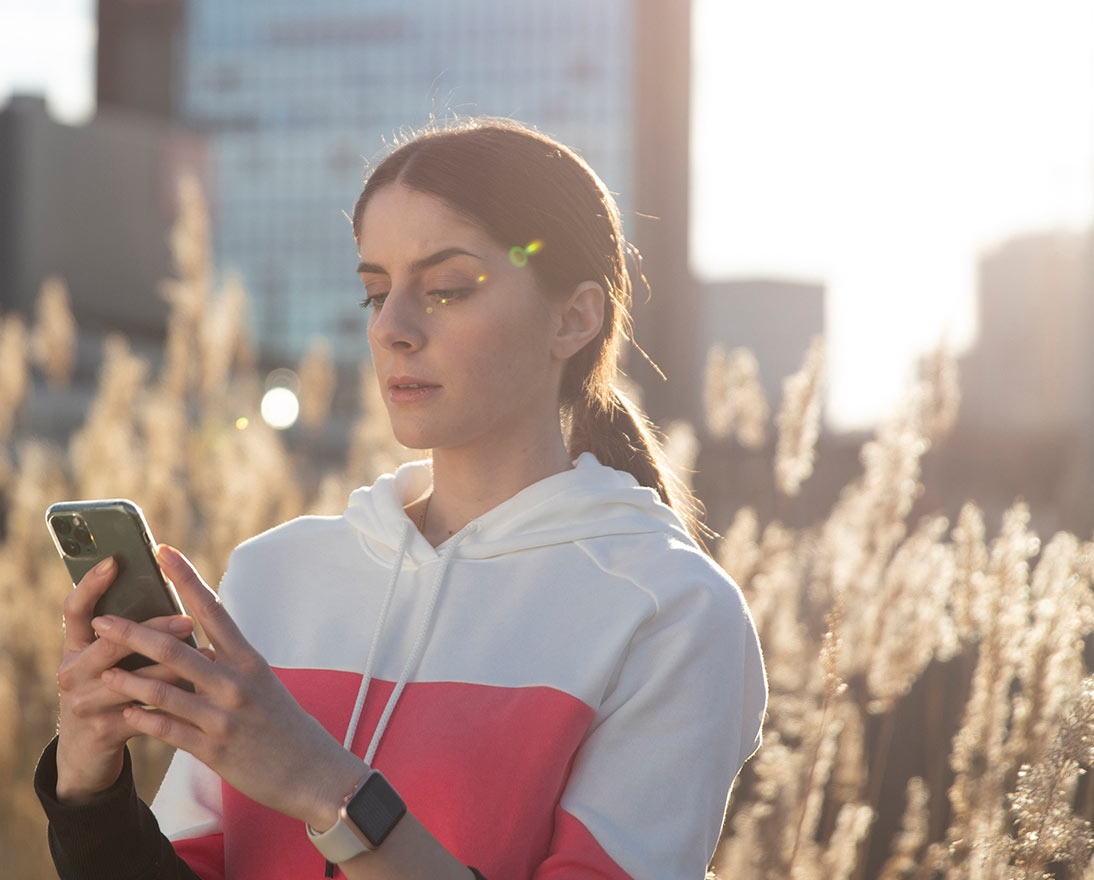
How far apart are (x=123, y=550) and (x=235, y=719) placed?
9.3 inches

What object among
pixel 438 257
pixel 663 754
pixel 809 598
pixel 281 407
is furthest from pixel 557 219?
pixel 281 407

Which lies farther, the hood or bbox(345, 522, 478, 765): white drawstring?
the hood

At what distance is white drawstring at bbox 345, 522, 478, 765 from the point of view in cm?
143

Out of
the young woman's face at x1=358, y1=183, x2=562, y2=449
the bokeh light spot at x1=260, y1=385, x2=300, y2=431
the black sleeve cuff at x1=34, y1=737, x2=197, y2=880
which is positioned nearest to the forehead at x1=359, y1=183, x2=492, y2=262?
the young woman's face at x1=358, y1=183, x2=562, y2=449

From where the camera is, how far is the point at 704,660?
4.55ft

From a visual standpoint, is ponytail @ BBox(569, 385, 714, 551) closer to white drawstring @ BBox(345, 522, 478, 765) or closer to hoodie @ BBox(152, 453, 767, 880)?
hoodie @ BBox(152, 453, 767, 880)

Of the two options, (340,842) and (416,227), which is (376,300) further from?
(340,842)

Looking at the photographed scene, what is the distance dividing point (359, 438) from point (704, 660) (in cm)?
249

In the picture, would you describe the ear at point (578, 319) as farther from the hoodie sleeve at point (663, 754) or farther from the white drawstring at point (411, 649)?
the hoodie sleeve at point (663, 754)

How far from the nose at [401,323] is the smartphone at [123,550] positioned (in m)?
0.39

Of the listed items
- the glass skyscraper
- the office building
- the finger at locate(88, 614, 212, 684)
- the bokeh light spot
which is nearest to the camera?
the finger at locate(88, 614, 212, 684)

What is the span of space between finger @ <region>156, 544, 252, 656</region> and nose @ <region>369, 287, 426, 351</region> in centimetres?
44

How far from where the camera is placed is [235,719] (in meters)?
1.11

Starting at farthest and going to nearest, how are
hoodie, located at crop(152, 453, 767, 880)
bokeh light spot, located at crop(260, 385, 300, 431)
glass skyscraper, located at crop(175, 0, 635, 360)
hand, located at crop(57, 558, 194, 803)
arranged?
glass skyscraper, located at crop(175, 0, 635, 360)
bokeh light spot, located at crop(260, 385, 300, 431)
hoodie, located at crop(152, 453, 767, 880)
hand, located at crop(57, 558, 194, 803)
